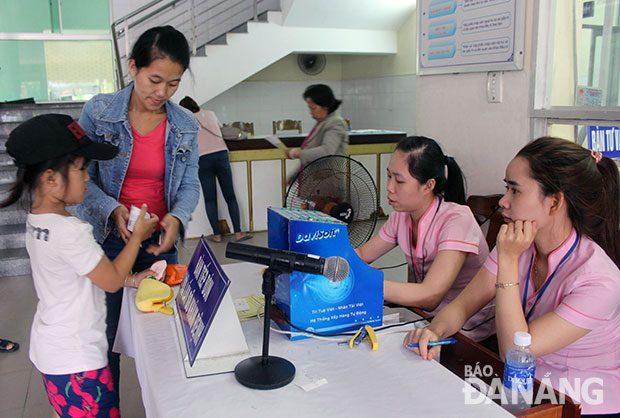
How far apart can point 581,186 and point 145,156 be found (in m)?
1.29

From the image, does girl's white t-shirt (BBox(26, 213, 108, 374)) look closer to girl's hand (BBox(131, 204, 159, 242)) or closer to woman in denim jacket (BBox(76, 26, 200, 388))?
girl's hand (BBox(131, 204, 159, 242))

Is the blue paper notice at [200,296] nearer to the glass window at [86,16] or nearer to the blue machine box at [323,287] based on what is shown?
the blue machine box at [323,287]

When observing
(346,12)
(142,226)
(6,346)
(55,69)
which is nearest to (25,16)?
(55,69)

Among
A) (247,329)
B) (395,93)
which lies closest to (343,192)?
(247,329)

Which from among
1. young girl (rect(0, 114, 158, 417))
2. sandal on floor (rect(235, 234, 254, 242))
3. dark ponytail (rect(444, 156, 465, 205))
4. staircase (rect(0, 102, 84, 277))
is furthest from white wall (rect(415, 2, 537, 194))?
staircase (rect(0, 102, 84, 277))

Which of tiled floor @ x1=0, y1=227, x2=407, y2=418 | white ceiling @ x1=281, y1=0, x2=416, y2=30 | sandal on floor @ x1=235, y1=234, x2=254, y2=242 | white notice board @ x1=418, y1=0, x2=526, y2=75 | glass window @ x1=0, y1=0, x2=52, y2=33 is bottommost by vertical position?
tiled floor @ x1=0, y1=227, x2=407, y2=418

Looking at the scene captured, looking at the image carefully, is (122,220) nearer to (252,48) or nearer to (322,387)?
(322,387)

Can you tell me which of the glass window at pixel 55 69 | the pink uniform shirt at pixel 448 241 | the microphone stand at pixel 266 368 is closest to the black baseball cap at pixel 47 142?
the microphone stand at pixel 266 368

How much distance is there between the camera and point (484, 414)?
1012 mm

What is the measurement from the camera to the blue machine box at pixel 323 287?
131 cm

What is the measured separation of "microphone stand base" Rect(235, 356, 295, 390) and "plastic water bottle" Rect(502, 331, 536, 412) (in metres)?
0.45

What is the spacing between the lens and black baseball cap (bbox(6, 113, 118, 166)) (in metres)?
1.37

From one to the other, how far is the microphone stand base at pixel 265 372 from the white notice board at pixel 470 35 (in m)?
1.94

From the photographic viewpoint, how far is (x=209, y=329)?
120 centimetres
